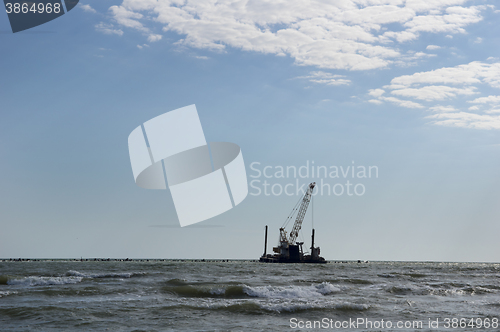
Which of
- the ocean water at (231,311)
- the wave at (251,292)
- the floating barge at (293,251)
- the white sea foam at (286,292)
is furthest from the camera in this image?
the floating barge at (293,251)

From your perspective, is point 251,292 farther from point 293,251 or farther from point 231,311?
point 293,251

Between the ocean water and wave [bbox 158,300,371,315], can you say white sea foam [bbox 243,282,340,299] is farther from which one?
wave [bbox 158,300,371,315]

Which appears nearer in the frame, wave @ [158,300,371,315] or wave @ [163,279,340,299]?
wave @ [158,300,371,315]

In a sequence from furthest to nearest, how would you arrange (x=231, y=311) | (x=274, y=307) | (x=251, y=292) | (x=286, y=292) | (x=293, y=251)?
(x=293, y=251) → (x=251, y=292) → (x=286, y=292) → (x=274, y=307) → (x=231, y=311)

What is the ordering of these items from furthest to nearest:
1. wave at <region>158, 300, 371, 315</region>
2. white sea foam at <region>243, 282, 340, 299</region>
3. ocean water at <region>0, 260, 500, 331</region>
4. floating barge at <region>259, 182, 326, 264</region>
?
floating barge at <region>259, 182, 326, 264</region> < white sea foam at <region>243, 282, 340, 299</region> < wave at <region>158, 300, 371, 315</region> < ocean water at <region>0, 260, 500, 331</region>

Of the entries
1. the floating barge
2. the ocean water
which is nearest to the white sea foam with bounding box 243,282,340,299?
the ocean water

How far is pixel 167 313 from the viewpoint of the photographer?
21.6 meters

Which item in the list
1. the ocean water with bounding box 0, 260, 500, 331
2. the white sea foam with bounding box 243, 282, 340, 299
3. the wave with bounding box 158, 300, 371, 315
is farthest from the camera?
Answer: the white sea foam with bounding box 243, 282, 340, 299

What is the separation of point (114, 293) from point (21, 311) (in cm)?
962

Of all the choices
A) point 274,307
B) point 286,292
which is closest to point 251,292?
point 286,292

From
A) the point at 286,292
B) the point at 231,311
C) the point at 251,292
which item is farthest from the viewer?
the point at 251,292

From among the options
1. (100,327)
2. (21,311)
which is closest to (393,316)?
(100,327)

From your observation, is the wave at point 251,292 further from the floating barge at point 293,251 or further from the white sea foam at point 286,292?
the floating barge at point 293,251

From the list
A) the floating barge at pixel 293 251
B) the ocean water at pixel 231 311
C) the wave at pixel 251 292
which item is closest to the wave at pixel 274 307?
the ocean water at pixel 231 311
